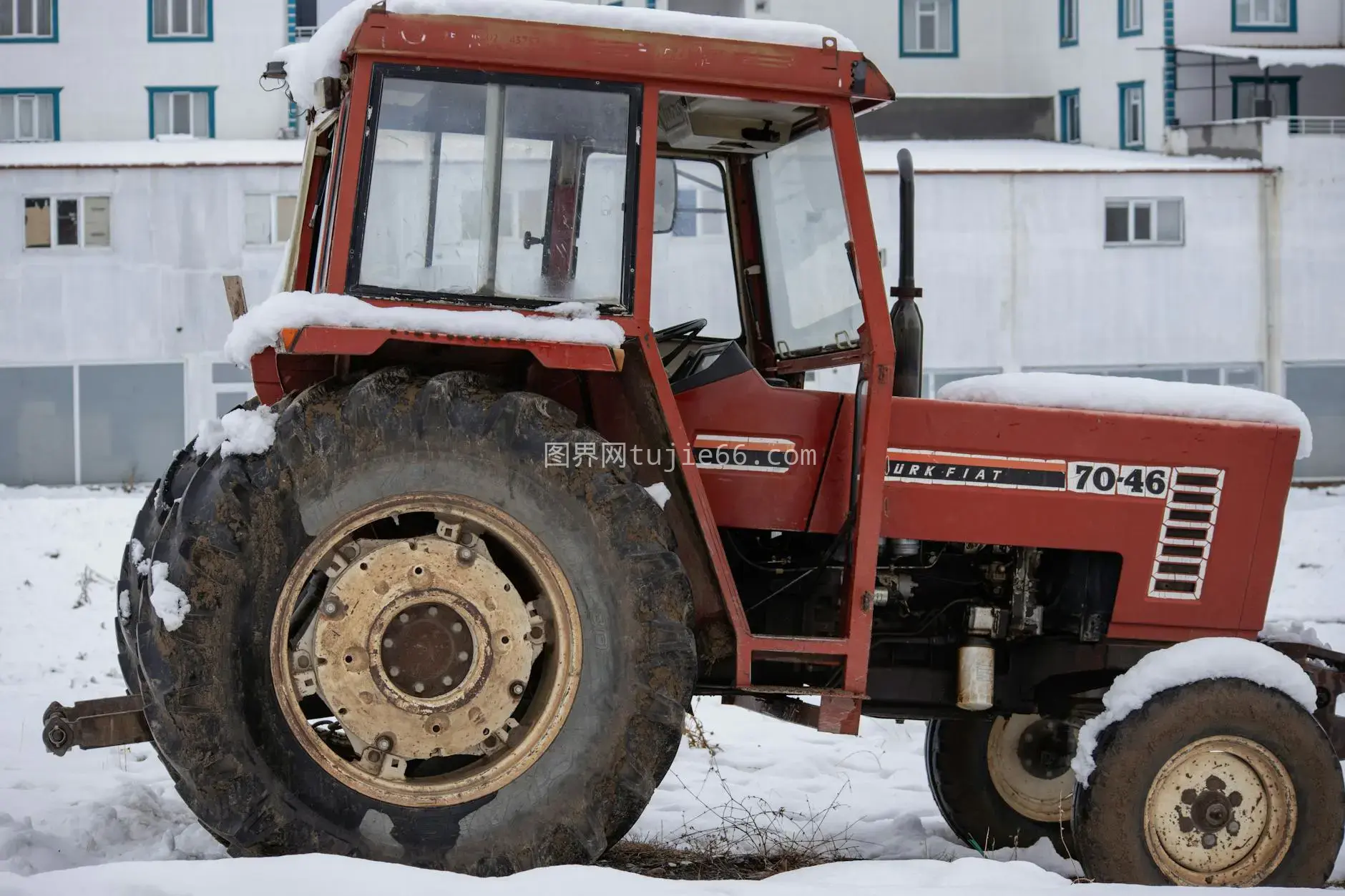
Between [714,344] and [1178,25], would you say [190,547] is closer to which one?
[714,344]

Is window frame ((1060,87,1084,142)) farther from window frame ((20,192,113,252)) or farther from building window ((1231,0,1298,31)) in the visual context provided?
window frame ((20,192,113,252))

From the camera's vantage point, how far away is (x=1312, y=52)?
82.4ft

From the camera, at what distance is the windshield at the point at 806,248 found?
5.28 m

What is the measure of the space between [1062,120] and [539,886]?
26597 millimetres

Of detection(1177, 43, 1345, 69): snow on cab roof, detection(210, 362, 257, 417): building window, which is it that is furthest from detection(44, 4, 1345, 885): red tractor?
detection(1177, 43, 1345, 69): snow on cab roof

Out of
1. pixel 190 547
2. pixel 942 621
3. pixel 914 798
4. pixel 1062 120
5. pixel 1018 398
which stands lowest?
pixel 914 798

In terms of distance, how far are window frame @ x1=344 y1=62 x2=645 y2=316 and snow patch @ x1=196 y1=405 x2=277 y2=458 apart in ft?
1.59

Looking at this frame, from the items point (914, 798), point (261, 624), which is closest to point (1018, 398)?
point (914, 798)

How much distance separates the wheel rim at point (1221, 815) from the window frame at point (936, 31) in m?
24.2

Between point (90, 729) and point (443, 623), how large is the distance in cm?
124

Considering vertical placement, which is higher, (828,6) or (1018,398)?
(828,6)

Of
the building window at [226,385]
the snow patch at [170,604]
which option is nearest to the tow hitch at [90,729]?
the snow patch at [170,604]

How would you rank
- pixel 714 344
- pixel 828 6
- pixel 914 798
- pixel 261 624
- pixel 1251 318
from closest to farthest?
1. pixel 261 624
2. pixel 714 344
3. pixel 914 798
4. pixel 1251 318
5. pixel 828 6

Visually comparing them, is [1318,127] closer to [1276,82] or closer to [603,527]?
[1276,82]
